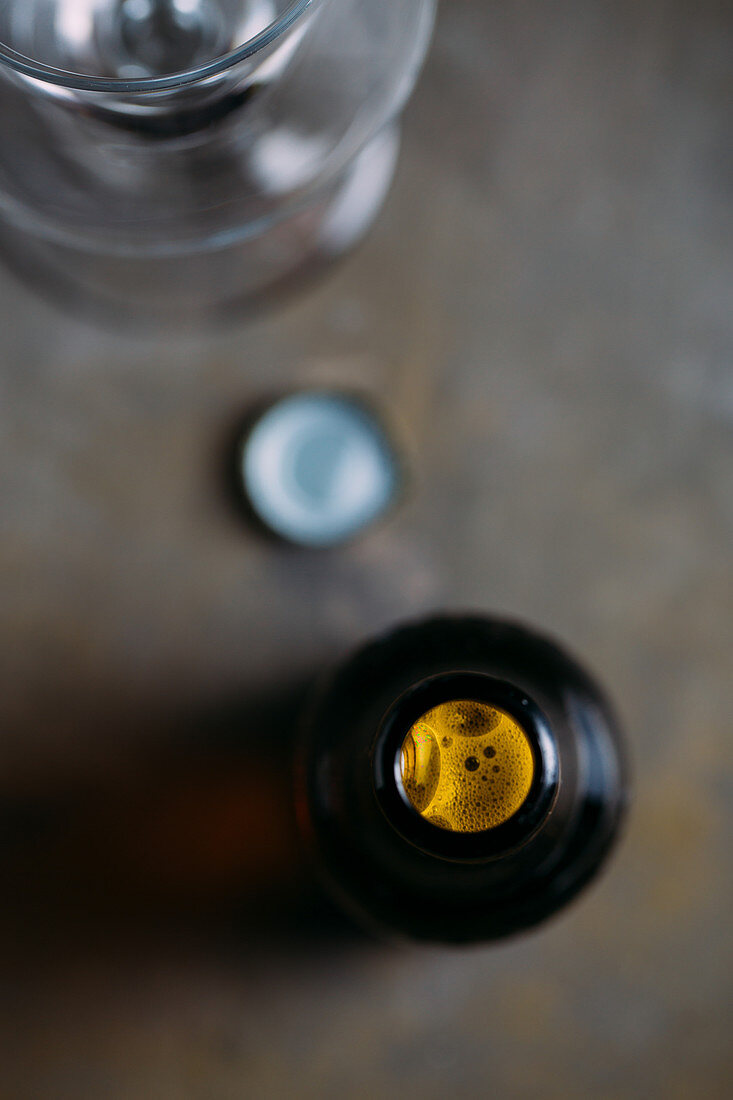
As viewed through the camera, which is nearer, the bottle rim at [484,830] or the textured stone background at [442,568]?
the bottle rim at [484,830]

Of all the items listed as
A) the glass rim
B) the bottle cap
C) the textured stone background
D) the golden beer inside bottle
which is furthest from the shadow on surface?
the glass rim

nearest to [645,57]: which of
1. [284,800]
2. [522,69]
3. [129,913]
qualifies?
[522,69]

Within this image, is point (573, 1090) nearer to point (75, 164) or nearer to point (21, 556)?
point (21, 556)

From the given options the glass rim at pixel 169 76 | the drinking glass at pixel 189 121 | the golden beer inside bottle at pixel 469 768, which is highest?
the drinking glass at pixel 189 121

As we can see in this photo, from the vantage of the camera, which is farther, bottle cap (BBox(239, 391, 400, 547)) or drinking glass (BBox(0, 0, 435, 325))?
bottle cap (BBox(239, 391, 400, 547))

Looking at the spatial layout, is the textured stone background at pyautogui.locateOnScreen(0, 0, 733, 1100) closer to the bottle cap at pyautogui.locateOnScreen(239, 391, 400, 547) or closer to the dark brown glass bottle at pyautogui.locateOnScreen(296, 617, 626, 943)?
the bottle cap at pyautogui.locateOnScreen(239, 391, 400, 547)

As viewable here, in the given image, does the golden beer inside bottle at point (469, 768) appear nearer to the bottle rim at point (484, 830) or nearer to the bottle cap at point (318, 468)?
the bottle rim at point (484, 830)

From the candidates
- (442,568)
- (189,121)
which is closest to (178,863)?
(442,568)

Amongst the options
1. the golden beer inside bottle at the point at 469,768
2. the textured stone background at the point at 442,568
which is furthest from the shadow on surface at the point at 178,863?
the golden beer inside bottle at the point at 469,768
